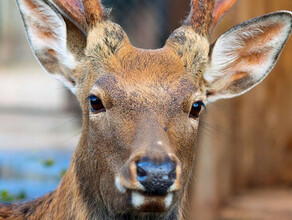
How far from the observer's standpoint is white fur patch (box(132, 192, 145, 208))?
5.42m

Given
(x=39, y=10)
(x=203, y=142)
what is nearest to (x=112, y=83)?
(x=39, y=10)

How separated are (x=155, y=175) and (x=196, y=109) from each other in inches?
47.3

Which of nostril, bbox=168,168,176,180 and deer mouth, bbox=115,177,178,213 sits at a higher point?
nostril, bbox=168,168,176,180

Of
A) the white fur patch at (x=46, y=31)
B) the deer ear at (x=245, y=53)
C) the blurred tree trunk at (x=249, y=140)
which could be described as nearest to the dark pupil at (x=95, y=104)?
the white fur patch at (x=46, y=31)

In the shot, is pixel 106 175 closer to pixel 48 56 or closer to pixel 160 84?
pixel 160 84

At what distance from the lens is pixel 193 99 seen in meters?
6.14

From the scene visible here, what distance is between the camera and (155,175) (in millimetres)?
5234

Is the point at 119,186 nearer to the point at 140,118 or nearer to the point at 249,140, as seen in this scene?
the point at 140,118

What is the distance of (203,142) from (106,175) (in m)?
5.03

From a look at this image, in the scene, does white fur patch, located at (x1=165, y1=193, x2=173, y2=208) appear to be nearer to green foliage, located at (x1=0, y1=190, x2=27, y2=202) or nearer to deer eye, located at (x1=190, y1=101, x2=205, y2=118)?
deer eye, located at (x1=190, y1=101, x2=205, y2=118)

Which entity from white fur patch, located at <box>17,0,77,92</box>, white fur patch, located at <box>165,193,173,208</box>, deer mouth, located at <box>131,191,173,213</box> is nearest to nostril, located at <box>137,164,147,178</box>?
deer mouth, located at <box>131,191,173,213</box>

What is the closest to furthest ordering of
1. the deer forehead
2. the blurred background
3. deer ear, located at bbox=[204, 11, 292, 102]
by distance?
the deer forehead < deer ear, located at bbox=[204, 11, 292, 102] < the blurred background

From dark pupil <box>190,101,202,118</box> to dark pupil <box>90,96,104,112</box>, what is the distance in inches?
31.3

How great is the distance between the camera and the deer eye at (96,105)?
20.0 feet
